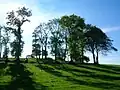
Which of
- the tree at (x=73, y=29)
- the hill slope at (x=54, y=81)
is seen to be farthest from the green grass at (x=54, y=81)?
the tree at (x=73, y=29)

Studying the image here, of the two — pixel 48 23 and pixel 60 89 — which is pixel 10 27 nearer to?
pixel 48 23

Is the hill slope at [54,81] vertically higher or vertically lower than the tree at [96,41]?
lower

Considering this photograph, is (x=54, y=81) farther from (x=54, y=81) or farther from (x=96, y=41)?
(x=96, y=41)

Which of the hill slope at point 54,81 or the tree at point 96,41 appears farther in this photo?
the tree at point 96,41

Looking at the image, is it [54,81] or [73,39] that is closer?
[54,81]

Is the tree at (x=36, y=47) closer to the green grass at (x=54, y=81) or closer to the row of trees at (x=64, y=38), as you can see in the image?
the row of trees at (x=64, y=38)

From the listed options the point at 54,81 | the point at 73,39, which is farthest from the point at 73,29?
the point at 54,81

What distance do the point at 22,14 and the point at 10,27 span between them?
7726mm

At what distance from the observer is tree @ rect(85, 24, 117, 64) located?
131125 millimetres

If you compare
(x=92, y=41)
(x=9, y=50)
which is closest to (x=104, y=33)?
(x=92, y=41)

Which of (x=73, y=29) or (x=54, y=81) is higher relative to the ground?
(x=73, y=29)

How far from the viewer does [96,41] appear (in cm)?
13225

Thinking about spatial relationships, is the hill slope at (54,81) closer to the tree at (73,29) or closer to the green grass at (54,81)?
the green grass at (54,81)

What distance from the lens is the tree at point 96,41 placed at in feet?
430
